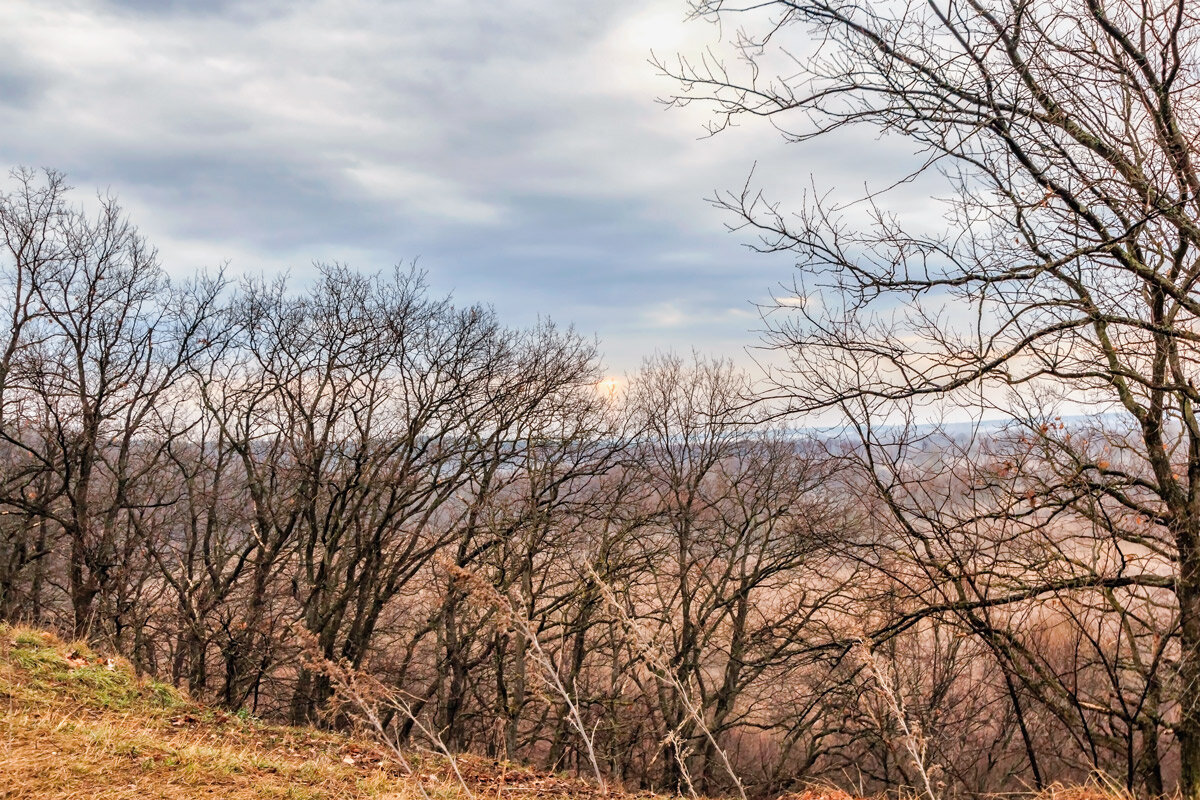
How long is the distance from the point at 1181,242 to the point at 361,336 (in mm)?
15838

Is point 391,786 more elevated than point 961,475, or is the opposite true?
point 961,475

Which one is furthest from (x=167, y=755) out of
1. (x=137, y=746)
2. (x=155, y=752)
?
(x=137, y=746)

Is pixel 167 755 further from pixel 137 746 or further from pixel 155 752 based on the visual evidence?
pixel 137 746

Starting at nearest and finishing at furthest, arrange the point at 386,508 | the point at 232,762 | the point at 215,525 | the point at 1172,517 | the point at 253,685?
the point at 232,762 → the point at 1172,517 → the point at 253,685 → the point at 386,508 → the point at 215,525

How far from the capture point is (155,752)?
4461mm

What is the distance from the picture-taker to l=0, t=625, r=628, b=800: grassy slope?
12.8ft

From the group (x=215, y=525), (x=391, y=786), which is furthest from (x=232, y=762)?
(x=215, y=525)

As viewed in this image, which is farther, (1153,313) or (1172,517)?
(1172,517)

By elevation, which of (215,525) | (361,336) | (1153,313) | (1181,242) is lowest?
(215,525)

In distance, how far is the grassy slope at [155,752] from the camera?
3.90 metres

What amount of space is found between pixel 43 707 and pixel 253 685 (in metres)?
9.94

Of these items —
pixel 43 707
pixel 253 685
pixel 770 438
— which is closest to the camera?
pixel 43 707

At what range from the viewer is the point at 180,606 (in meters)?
14.7

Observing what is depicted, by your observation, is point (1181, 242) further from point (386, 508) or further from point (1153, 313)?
point (386, 508)
